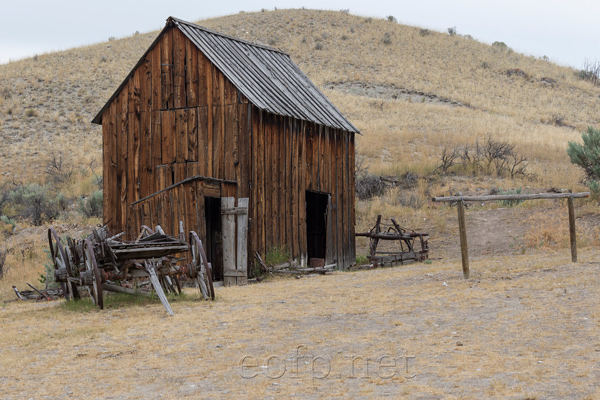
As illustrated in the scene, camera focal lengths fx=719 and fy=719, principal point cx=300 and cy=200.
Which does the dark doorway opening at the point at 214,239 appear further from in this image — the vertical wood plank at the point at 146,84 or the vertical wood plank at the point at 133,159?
the vertical wood plank at the point at 146,84

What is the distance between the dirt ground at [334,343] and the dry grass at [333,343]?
0.06 feet

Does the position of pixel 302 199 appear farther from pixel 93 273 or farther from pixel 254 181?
pixel 93 273

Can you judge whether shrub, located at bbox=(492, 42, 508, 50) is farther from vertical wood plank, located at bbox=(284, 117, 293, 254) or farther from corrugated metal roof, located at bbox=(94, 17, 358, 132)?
vertical wood plank, located at bbox=(284, 117, 293, 254)

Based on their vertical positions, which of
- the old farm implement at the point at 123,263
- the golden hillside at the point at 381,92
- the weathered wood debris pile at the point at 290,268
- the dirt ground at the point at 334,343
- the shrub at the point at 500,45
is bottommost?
the dirt ground at the point at 334,343

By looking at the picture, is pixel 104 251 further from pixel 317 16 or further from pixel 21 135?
pixel 317 16

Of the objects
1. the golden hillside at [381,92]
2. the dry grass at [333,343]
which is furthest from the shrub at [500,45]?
the dry grass at [333,343]

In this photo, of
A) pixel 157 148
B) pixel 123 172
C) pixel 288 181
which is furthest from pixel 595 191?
pixel 123 172

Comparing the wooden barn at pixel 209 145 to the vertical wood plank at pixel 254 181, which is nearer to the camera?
the wooden barn at pixel 209 145

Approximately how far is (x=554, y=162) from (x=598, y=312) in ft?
81.4

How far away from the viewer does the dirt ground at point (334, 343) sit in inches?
250

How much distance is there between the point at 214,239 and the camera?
17.6 metres

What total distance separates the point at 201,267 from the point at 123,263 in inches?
47.3

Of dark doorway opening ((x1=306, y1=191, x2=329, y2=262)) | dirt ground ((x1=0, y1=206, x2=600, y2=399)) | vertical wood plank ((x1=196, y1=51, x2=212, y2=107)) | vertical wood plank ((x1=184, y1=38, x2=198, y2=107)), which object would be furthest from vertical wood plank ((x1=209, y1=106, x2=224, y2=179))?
dark doorway opening ((x1=306, y1=191, x2=329, y2=262))

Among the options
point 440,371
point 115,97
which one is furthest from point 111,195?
point 440,371
